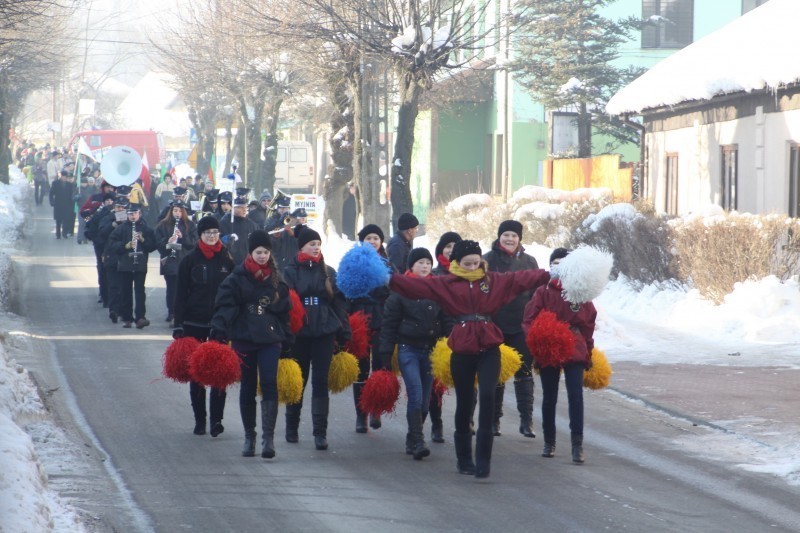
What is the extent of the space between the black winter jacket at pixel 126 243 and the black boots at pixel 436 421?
26.9 feet

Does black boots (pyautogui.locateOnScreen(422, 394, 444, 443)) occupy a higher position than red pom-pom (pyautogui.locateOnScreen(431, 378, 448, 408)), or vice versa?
red pom-pom (pyautogui.locateOnScreen(431, 378, 448, 408))

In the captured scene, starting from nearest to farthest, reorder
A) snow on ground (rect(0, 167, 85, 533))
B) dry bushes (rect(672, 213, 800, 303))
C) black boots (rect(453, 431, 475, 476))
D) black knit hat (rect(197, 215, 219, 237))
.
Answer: snow on ground (rect(0, 167, 85, 533)) < black boots (rect(453, 431, 475, 476)) < black knit hat (rect(197, 215, 219, 237)) < dry bushes (rect(672, 213, 800, 303))

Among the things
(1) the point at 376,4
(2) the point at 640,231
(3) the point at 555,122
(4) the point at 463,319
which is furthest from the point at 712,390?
(3) the point at 555,122

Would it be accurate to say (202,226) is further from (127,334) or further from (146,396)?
(127,334)

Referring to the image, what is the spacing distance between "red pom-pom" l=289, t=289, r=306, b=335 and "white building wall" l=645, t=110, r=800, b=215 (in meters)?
10.2

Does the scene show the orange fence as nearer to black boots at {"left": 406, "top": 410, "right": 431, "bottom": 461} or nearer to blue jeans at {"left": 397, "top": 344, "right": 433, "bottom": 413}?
blue jeans at {"left": 397, "top": 344, "right": 433, "bottom": 413}

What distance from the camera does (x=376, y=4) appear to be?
77.3 feet

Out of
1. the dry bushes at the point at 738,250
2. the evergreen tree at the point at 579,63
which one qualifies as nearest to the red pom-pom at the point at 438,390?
the dry bushes at the point at 738,250

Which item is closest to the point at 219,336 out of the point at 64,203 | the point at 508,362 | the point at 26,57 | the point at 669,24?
the point at 508,362

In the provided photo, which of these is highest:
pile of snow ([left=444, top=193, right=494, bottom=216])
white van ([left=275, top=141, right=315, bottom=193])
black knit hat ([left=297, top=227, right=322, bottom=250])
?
white van ([left=275, top=141, right=315, bottom=193])

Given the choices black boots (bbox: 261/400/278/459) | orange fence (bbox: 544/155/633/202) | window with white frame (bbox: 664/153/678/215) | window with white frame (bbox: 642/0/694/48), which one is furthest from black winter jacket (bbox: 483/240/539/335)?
window with white frame (bbox: 642/0/694/48)

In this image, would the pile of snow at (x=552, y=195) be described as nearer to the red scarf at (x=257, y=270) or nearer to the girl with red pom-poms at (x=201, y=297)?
the girl with red pom-poms at (x=201, y=297)

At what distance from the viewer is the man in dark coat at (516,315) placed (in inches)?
397

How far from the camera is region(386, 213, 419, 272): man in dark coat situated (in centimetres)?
1135
